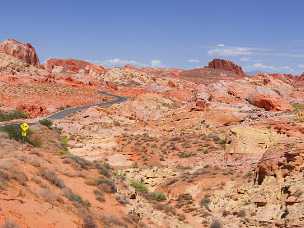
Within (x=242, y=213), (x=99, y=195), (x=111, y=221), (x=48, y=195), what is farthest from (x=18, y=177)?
(x=242, y=213)

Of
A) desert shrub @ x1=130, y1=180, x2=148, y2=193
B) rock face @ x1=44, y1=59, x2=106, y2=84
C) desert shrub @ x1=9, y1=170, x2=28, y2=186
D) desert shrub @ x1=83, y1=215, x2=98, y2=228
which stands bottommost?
desert shrub @ x1=130, y1=180, x2=148, y2=193

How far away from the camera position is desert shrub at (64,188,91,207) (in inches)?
682

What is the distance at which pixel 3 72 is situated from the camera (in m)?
101

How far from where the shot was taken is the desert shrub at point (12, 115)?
59.3 meters

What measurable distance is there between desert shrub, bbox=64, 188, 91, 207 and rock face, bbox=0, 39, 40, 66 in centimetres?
10786

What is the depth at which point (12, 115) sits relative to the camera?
6159cm

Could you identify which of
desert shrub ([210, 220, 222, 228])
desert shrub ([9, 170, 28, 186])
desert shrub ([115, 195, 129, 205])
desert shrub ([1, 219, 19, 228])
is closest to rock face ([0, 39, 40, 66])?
desert shrub ([115, 195, 129, 205])

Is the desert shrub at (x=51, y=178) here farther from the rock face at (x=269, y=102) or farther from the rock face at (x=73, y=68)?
the rock face at (x=73, y=68)

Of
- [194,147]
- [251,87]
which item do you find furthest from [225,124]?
[251,87]

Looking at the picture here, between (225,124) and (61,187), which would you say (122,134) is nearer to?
(225,124)

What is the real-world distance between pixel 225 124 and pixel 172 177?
1791 centimetres

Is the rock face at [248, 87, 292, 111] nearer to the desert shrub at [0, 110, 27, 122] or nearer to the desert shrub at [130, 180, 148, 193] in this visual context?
the desert shrub at [130, 180, 148, 193]

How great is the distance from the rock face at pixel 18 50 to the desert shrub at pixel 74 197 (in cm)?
10786

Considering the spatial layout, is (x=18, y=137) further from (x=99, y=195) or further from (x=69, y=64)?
(x=69, y=64)
